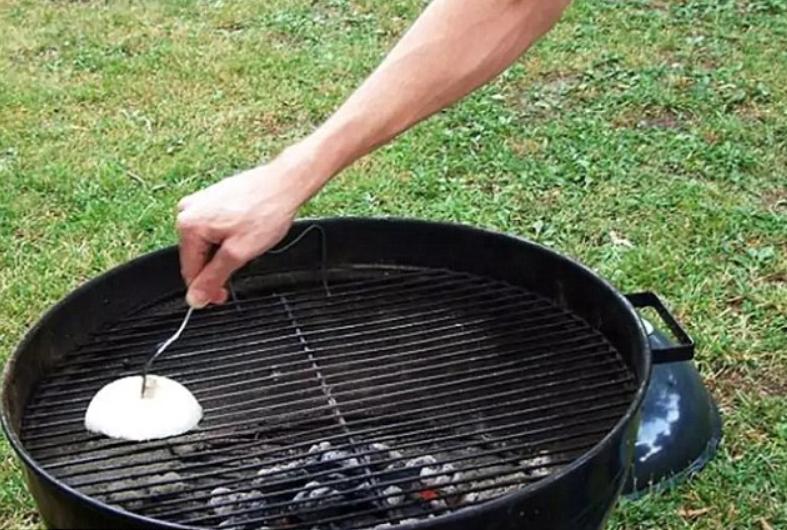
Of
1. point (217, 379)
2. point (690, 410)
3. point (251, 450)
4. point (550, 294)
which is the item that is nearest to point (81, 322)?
point (217, 379)

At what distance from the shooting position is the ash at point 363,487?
159 cm

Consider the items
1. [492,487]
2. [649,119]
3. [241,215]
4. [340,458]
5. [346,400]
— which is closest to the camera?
[241,215]

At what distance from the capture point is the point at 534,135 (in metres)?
4.02

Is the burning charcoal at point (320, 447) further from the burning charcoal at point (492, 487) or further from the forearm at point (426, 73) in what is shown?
the forearm at point (426, 73)

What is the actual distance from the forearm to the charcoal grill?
41 cm

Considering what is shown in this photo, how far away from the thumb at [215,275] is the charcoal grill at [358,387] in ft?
0.77

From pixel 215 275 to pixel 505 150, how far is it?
96.8 inches

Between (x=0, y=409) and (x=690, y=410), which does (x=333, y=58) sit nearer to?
(x=690, y=410)

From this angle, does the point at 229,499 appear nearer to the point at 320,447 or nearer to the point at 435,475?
the point at 320,447

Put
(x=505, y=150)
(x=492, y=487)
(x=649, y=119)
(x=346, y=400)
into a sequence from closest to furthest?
(x=492, y=487)
(x=346, y=400)
(x=505, y=150)
(x=649, y=119)

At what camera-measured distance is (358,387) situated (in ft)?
6.09

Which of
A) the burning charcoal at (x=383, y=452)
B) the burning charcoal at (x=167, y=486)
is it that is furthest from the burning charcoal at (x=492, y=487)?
the burning charcoal at (x=167, y=486)

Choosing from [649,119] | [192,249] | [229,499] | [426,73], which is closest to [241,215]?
[192,249]

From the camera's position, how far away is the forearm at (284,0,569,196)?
5.10 feet
